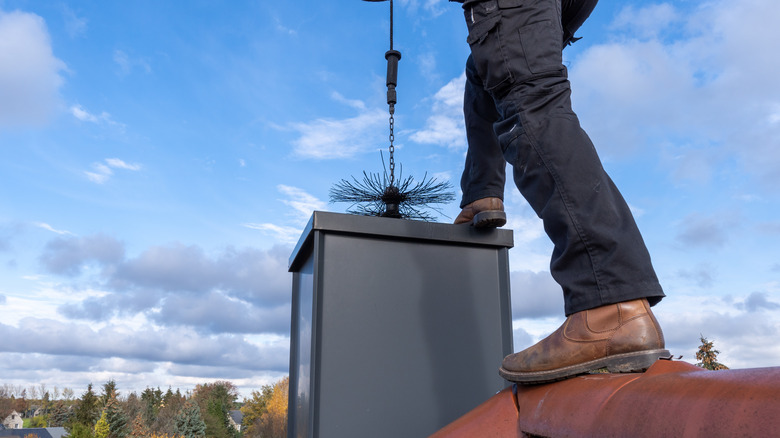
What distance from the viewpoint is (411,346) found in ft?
5.81

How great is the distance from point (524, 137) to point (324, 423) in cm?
101

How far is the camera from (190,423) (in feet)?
161

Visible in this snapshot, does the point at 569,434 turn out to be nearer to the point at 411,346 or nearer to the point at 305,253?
the point at 411,346

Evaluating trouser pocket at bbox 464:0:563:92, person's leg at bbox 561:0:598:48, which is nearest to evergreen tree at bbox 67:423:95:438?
person's leg at bbox 561:0:598:48

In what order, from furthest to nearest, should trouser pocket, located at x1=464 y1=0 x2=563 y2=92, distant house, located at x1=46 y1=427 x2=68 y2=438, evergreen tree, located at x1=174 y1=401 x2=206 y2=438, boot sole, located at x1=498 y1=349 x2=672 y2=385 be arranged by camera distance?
distant house, located at x1=46 y1=427 x2=68 y2=438 < evergreen tree, located at x1=174 y1=401 x2=206 y2=438 < trouser pocket, located at x1=464 y1=0 x2=563 y2=92 < boot sole, located at x1=498 y1=349 x2=672 y2=385

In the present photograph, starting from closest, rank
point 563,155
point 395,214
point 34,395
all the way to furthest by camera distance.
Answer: point 563,155 → point 395,214 → point 34,395

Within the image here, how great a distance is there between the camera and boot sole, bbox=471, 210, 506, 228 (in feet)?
6.06

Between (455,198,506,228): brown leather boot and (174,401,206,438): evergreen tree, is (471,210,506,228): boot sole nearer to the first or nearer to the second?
(455,198,506,228): brown leather boot

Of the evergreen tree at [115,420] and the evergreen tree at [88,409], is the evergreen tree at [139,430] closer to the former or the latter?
→ the evergreen tree at [115,420]

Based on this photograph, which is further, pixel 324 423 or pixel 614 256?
pixel 324 423

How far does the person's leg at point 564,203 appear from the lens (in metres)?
1.04

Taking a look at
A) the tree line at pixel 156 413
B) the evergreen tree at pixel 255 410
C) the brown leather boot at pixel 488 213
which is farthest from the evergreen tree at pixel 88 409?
the brown leather boot at pixel 488 213

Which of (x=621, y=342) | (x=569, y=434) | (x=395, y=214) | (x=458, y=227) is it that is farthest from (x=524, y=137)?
(x=395, y=214)

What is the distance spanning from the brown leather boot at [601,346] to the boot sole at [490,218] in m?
0.79
